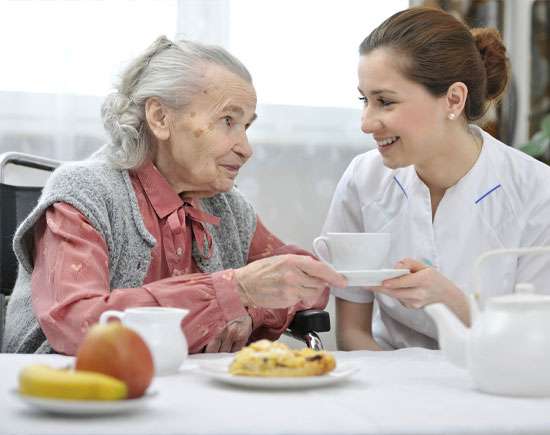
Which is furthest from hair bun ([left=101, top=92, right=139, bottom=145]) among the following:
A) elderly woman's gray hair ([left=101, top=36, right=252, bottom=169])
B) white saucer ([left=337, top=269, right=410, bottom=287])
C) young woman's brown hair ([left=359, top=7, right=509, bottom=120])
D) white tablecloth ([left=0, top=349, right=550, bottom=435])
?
white tablecloth ([left=0, top=349, right=550, bottom=435])

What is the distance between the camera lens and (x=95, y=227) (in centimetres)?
156

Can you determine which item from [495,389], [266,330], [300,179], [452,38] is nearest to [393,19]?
[452,38]

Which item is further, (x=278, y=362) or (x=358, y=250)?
(x=358, y=250)

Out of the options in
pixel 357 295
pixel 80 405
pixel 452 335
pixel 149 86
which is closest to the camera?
pixel 80 405

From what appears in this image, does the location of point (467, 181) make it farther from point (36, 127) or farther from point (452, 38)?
point (36, 127)

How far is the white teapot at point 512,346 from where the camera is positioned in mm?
966

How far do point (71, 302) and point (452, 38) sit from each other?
3.39ft

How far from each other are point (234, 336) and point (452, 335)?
681mm

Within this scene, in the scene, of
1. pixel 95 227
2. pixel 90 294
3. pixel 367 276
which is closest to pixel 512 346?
pixel 367 276

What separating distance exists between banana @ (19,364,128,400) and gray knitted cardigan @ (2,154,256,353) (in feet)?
2.45

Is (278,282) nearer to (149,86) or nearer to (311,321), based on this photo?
(311,321)

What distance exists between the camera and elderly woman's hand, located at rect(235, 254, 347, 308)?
1.39 meters

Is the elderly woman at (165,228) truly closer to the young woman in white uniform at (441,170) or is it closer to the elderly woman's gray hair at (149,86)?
the elderly woman's gray hair at (149,86)

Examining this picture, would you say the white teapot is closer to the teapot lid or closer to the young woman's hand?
the teapot lid
